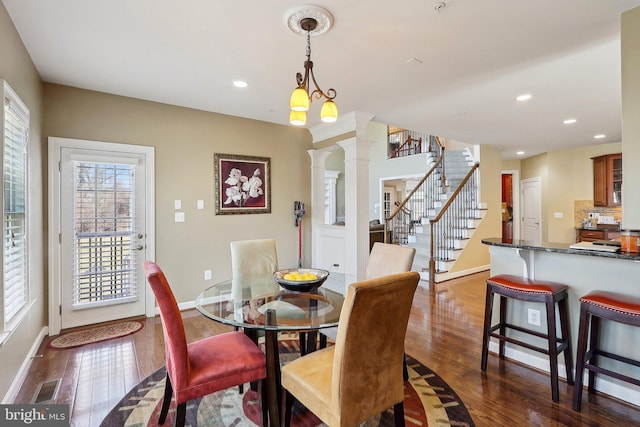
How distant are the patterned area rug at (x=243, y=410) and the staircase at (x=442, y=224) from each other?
331 cm

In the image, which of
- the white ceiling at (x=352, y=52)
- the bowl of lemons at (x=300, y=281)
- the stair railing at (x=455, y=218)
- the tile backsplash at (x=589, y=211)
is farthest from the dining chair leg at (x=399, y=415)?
the tile backsplash at (x=589, y=211)

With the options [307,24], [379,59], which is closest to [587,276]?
[379,59]

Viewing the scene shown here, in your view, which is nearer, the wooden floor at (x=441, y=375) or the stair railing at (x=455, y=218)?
the wooden floor at (x=441, y=375)

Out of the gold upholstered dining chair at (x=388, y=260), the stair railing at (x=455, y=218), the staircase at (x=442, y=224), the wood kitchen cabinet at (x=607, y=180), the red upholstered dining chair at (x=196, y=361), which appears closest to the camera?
the red upholstered dining chair at (x=196, y=361)

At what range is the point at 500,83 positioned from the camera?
3100 millimetres

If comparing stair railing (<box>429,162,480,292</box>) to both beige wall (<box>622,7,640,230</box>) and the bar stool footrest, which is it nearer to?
the bar stool footrest

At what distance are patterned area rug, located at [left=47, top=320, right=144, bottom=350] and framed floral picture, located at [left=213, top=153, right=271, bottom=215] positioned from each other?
1603 mm

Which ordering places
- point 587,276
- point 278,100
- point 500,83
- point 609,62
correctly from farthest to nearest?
point 278,100 < point 500,83 < point 609,62 < point 587,276

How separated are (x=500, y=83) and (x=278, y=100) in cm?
234

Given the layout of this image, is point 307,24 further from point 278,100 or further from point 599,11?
point 599,11

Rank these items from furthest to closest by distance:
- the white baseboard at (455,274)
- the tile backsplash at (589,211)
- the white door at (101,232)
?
the tile backsplash at (589,211)
the white baseboard at (455,274)
the white door at (101,232)

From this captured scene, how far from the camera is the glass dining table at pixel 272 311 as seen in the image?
167 cm

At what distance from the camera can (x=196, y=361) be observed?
5.46ft

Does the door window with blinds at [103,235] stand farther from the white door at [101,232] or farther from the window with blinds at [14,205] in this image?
the window with blinds at [14,205]
